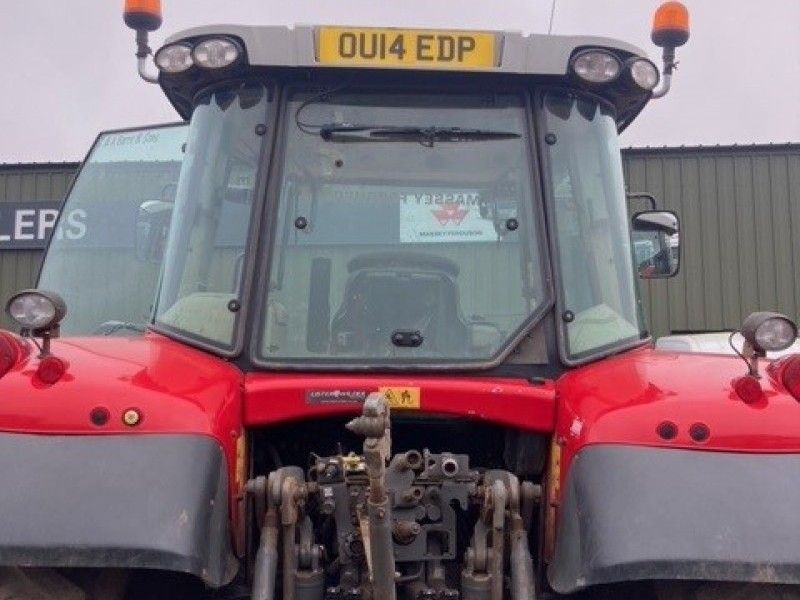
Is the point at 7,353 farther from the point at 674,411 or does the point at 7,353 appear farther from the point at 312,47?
the point at 674,411

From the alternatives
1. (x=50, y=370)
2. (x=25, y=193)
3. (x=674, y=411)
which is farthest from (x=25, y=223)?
(x=674, y=411)

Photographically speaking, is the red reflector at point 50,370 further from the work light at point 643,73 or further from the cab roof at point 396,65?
the work light at point 643,73

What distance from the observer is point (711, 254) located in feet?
52.0

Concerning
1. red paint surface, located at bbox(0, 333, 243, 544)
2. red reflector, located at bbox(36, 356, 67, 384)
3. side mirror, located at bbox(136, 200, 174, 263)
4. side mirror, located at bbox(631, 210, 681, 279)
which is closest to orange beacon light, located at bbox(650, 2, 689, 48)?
side mirror, located at bbox(631, 210, 681, 279)

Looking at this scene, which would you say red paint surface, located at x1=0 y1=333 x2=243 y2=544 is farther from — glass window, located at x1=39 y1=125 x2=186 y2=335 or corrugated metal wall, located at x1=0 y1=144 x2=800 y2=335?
corrugated metal wall, located at x1=0 y1=144 x2=800 y2=335

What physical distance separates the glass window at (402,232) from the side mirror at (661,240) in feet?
3.23

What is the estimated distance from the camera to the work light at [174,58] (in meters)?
4.08

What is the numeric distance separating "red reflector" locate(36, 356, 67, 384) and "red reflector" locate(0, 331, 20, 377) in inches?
4.0

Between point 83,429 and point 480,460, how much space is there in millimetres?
1321

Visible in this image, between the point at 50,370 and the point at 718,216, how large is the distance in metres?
13.6

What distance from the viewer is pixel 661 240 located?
498 cm

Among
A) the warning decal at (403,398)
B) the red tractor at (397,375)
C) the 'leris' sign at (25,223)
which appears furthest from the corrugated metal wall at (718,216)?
the warning decal at (403,398)

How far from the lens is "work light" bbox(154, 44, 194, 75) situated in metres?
4.08

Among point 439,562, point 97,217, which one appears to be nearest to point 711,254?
point 97,217
